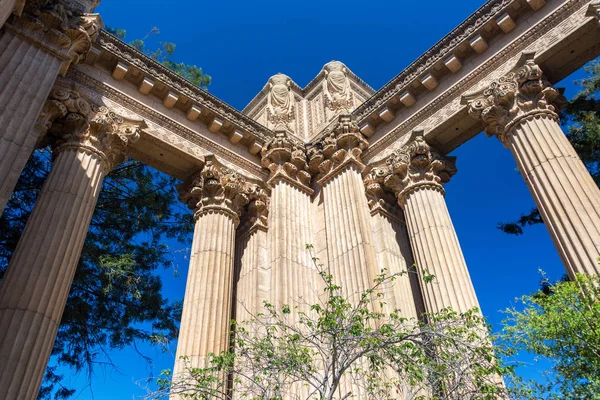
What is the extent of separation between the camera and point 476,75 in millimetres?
13383

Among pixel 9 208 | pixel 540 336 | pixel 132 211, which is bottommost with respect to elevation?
pixel 540 336

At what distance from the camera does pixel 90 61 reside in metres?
13.0

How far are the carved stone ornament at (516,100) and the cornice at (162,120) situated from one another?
7241 millimetres

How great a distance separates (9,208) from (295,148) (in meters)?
10.3

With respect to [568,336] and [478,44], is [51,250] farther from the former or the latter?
[478,44]

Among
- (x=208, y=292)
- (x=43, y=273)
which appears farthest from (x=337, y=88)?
(x=43, y=273)

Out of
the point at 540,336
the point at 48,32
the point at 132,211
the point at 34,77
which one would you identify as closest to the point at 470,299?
the point at 540,336

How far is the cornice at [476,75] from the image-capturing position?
12.0m

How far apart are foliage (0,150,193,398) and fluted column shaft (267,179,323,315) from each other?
4.99 metres

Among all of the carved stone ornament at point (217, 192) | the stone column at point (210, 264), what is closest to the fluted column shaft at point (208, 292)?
the stone column at point (210, 264)

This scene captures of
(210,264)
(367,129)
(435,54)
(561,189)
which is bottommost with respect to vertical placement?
(561,189)

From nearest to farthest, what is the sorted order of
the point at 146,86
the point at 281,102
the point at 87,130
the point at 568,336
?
the point at 568,336
the point at 87,130
the point at 146,86
the point at 281,102

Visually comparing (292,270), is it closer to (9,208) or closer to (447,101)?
(447,101)

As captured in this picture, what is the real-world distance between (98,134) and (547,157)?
1079 cm
